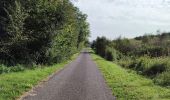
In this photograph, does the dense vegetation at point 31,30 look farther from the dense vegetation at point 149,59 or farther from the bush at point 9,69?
the dense vegetation at point 149,59

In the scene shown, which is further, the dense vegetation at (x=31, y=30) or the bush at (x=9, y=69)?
the dense vegetation at (x=31, y=30)

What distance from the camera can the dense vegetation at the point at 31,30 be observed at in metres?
28.1

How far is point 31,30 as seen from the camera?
31938 millimetres

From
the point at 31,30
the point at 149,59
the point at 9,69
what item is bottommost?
the point at 9,69

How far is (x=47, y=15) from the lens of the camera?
3372cm

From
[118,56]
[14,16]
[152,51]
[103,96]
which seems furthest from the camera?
[118,56]

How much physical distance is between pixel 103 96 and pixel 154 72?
13.4 m

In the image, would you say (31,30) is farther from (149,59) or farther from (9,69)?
(149,59)

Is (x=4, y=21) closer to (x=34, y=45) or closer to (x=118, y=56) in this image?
(x=34, y=45)

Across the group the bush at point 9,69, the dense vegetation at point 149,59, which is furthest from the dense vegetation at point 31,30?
the dense vegetation at point 149,59

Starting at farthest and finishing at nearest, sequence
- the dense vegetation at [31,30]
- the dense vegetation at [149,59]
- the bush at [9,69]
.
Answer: the dense vegetation at [31,30] < the dense vegetation at [149,59] < the bush at [9,69]

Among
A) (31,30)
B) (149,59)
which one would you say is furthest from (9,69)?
(149,59)

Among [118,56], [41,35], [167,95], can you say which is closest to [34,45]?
[41,35]

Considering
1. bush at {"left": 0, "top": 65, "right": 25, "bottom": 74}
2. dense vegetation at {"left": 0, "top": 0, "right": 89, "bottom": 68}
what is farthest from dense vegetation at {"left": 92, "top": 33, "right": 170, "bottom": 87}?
bush at {"left": 0, "top": 65, "right": 25, "bottom": 74}
